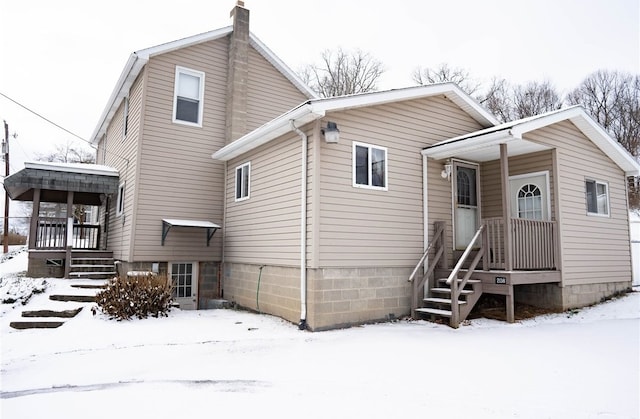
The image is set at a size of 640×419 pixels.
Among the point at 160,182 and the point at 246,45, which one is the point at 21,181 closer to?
the point at 160,182

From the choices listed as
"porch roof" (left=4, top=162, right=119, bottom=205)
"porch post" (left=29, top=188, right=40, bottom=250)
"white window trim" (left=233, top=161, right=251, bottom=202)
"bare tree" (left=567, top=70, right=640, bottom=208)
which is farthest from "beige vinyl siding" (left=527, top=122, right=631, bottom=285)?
"bare tree" (left=567, top=70, right=640, bottom=208)

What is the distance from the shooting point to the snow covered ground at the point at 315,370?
13.1 feet

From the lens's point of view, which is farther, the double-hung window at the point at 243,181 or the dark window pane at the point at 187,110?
the dark window pane at the point at 187,110

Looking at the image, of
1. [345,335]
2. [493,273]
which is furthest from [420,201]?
[345,335]

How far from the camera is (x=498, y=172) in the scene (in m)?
9.92

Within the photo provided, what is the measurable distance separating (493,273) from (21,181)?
35.3 ft

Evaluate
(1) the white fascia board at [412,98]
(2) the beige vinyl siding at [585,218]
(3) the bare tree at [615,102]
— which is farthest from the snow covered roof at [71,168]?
(3) the bare tree at [615,102]

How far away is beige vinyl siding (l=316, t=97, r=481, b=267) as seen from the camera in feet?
25.2

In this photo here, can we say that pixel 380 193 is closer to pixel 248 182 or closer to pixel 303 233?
pixel 303 233

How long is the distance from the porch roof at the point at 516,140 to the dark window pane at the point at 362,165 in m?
1.54

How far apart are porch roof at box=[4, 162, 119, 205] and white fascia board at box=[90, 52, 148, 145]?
223 cm

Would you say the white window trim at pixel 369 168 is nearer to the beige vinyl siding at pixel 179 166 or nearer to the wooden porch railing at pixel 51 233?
the beige vinyl siding at pixel 179 166

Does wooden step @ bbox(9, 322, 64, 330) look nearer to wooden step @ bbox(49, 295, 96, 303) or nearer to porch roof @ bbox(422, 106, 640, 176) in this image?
wooden step @ bbox(49, 295, 96, 303)

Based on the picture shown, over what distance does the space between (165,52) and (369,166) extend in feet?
20.8
